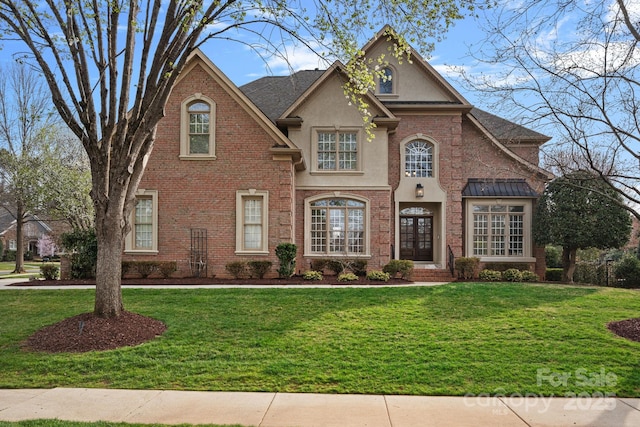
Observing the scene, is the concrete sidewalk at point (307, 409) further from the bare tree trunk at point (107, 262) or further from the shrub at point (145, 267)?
the shrub at point (145, 267)

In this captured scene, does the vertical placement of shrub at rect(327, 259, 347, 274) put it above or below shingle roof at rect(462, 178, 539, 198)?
below

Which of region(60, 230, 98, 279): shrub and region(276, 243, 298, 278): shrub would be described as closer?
region(276, 243, 298, 278): shrub

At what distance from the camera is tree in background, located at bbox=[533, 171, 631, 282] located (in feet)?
55.3

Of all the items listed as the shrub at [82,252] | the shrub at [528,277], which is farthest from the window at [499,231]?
the shrub at [82,252]

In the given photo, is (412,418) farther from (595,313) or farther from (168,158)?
(168,158)

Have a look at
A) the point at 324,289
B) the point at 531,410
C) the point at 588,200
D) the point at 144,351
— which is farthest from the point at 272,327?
the point at 588,200

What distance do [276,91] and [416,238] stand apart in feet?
30.1

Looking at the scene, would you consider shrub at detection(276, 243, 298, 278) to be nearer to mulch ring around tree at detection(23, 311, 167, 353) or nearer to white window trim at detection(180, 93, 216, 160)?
white window trim at detection(180, 93, 216, 160)

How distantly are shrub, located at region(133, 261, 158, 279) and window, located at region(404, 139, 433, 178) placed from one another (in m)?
10.4

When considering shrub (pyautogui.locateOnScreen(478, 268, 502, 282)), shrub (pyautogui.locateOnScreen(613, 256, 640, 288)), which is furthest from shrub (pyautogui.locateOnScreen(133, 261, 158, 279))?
shrub (pyautogui.locateOnScreen(613, 256, 640, 288))

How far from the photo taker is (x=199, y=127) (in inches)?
653

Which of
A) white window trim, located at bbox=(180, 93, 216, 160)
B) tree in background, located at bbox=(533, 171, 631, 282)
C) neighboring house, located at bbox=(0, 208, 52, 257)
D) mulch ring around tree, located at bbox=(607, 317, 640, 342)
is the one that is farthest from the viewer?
neighboring house, located at bbox=(0, 208, 52, 257)

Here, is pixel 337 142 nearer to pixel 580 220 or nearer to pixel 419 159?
pixel 419 159

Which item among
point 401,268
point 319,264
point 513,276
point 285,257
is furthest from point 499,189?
point 285,257
